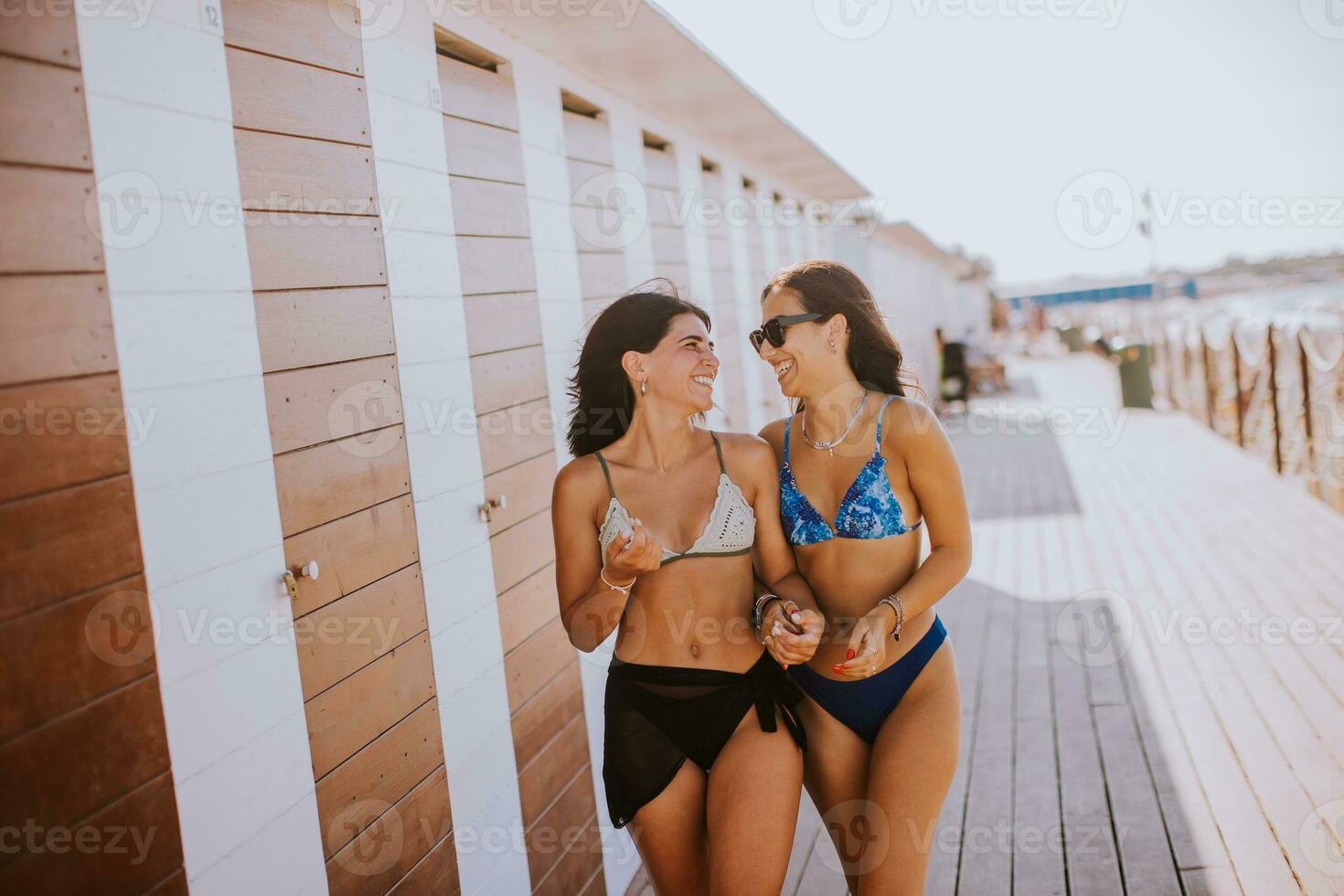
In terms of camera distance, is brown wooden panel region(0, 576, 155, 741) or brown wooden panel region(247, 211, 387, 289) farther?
brown wooden panel region(247, 211, 387, 289)

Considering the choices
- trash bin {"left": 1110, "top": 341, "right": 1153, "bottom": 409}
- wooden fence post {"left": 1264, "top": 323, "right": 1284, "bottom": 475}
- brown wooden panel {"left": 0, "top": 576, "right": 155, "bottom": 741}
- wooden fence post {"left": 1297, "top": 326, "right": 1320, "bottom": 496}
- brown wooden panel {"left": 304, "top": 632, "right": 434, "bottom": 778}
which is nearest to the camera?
brown wooden panel {"left": 0, "top": 576, "right": 155, "bottom": 741}

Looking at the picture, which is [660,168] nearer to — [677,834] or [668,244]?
[668,244]

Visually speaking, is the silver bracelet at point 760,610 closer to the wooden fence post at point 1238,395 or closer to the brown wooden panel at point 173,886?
the brown wooden panel at point 173,886

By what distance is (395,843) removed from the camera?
2209mm

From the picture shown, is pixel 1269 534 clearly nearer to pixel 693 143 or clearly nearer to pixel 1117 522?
pixel 1117 522

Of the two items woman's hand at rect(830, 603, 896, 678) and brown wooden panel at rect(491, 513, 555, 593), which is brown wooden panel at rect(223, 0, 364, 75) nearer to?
brown wooden panel at rect(491, 513, 555, 593)

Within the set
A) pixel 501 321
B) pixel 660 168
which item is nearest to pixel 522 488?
pixel 501 321

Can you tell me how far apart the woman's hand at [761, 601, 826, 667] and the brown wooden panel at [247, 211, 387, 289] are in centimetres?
124

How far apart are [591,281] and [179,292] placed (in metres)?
2.20

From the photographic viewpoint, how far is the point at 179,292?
166 cm

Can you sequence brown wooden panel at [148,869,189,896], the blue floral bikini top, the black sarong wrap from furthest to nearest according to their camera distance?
the blue floral bikini top
the black sarong wrap
brown wooden panel at [148,869,189,896]

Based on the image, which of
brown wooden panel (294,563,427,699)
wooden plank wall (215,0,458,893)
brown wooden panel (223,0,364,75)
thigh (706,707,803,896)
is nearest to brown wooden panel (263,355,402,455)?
wooden plank wall (215,0,458,893)

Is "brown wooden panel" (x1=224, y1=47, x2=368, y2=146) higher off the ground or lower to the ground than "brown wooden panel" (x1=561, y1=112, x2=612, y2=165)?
lower

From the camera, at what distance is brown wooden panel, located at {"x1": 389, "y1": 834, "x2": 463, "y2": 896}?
2.25 metres
